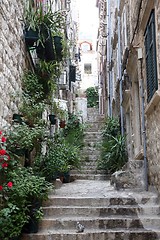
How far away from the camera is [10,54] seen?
543cm

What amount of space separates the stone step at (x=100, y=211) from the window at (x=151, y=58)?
201 cm

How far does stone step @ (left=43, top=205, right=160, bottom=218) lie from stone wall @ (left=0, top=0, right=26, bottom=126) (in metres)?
1.68

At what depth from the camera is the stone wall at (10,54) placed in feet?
16.3

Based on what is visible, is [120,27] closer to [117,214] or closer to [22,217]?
[117,214]

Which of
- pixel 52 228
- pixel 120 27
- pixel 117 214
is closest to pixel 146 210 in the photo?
pixel 117 214

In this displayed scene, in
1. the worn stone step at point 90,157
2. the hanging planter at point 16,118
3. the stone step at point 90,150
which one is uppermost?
the hanging planter at point 16,118

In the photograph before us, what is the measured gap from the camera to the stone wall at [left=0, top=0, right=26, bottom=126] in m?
4.97

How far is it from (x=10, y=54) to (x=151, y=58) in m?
2.50

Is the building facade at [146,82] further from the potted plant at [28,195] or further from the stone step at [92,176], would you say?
the potted plant at [28,195]

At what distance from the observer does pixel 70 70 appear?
1546 centimetres

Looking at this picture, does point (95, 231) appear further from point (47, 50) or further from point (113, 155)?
point (113, 155)

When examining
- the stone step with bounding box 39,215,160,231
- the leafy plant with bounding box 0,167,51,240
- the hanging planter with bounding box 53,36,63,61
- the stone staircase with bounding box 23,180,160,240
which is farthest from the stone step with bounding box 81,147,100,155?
the leafy plant with bounding box 0,167,51,240

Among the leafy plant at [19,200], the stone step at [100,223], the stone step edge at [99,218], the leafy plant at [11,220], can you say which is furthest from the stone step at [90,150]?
the leafy plant at [11,220]

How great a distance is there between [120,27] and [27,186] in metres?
8.04
